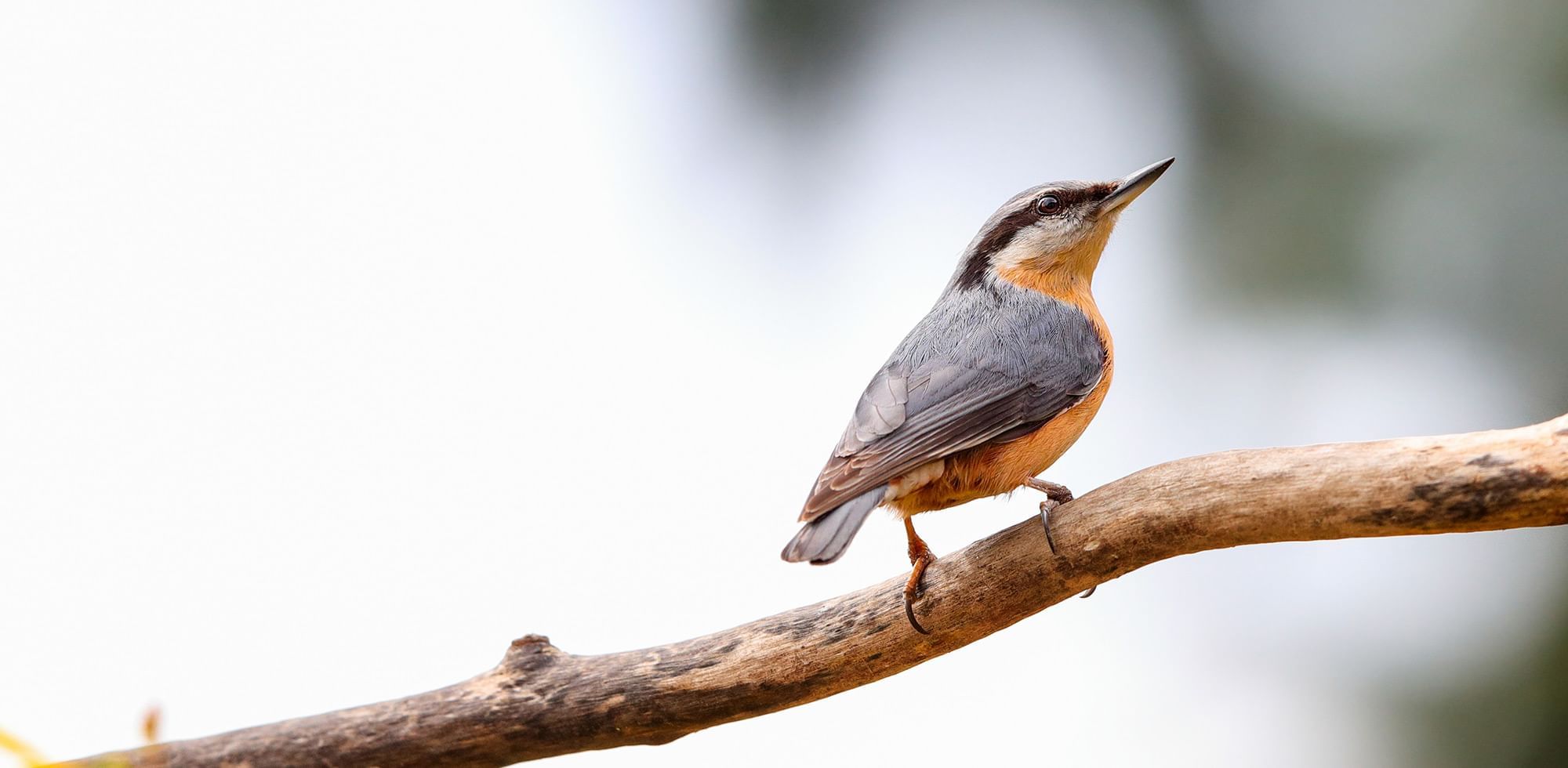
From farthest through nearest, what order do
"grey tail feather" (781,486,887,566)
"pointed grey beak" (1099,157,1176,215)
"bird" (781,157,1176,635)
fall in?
"pointed grey beak" (1099,157,1176,215), "bird" (781,157,1176,635), "grey tail feather" (781,486,887,566)

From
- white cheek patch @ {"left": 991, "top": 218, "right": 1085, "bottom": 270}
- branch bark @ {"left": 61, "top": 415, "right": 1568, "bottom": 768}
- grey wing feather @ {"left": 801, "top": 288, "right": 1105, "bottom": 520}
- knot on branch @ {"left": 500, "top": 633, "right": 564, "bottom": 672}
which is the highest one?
white cheek patch @ {"left": 991, "top": 218, "right": 1085, "bottom": 270}

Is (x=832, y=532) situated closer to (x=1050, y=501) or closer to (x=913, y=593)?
(x=913, y=593)

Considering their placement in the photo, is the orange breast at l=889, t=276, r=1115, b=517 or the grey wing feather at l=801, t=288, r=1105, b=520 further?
the orange breast at l=889, t=276, r=1115, b=517

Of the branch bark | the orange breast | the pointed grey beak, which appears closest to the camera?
the branch bark

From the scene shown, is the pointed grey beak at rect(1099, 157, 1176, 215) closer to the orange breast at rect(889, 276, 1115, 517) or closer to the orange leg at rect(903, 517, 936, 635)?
the orange breast at rect(889, 276, 1115, 517)

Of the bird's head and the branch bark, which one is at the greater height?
the bird's head

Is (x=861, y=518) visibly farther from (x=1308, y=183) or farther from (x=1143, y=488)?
(x=1308, y=183)

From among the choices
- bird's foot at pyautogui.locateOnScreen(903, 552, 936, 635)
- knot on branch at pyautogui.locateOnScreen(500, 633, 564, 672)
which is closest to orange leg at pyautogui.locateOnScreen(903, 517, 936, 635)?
bird's foot at pyautogui.locateOnScreen(903, 552, 936, 635)
